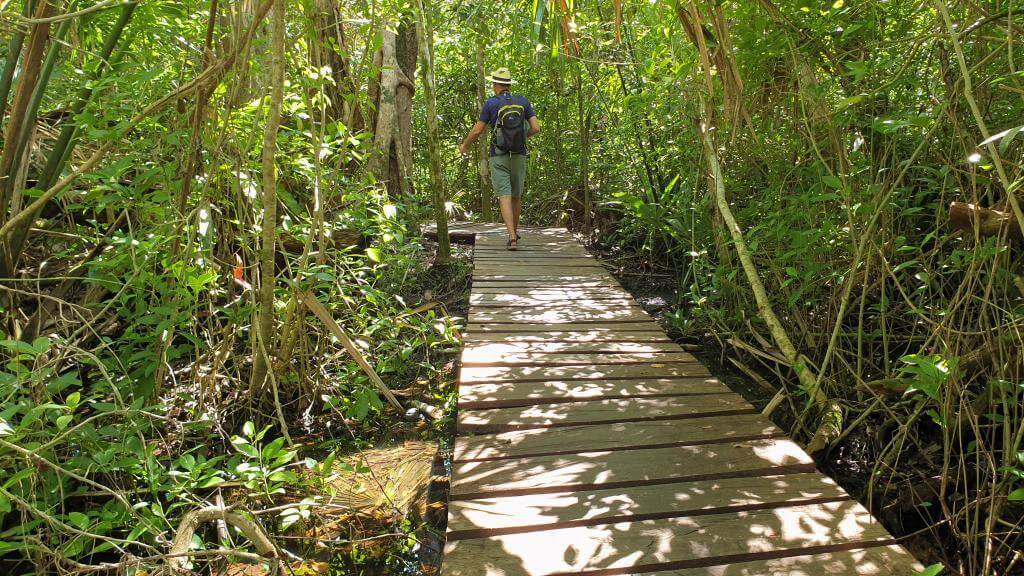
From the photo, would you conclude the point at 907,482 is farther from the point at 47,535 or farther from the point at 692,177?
the point at 47,535

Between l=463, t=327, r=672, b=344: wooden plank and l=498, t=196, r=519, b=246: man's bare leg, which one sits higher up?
l=498, t=196, r=519, b=246: man's bare leg

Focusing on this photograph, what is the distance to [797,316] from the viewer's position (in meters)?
3.62

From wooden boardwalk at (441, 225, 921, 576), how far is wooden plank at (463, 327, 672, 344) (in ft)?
0.04

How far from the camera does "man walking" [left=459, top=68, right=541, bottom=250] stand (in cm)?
570

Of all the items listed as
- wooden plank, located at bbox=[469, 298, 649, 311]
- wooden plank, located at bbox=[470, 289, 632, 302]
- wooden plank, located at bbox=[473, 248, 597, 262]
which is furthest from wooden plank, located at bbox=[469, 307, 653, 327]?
wooden plank, located at bbox=[473, 248, 597, 262]

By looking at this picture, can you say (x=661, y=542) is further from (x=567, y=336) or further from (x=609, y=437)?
(x=567, y=336)

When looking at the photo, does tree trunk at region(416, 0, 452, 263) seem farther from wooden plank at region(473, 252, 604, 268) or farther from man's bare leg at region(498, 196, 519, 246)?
man's bare leg at region(498, 196, 519, 246)

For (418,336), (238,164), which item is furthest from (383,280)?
(238,164)

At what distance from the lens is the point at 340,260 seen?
373 centimetres

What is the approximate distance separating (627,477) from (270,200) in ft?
6.32

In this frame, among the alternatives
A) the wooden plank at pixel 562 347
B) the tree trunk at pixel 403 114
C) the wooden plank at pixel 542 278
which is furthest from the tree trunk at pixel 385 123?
the wooden plank at pixel 562 347

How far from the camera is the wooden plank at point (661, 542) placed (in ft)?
6.35

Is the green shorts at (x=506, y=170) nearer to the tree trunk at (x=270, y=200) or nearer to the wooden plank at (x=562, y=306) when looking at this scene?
the wooden plank at (x=562, y=306)

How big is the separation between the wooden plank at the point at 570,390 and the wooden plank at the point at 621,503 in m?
0.77
